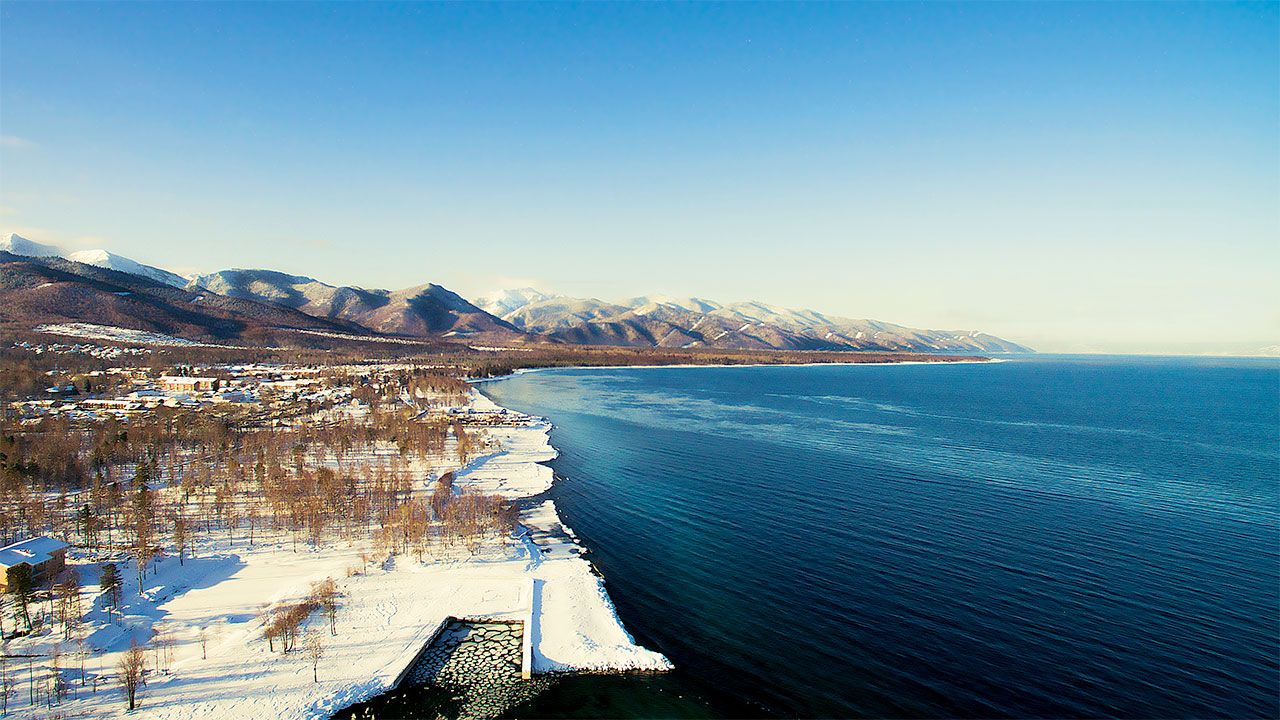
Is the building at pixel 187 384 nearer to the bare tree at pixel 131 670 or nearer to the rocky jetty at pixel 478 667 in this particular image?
the bare tree at pixel 131 670

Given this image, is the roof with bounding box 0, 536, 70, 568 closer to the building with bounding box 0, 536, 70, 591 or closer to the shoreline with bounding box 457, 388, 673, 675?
the building with bounding box 0, 536, 70, 591

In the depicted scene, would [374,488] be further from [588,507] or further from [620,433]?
[620,433]

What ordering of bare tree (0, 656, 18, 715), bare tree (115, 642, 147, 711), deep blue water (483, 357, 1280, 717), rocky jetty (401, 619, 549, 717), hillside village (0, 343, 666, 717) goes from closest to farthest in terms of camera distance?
1. bare tree (0, 656, 18, 715)
2. bare tree (115, 642, 147, 711)
3. rocky jetty (401, 619, 549, 717)
4. hillside village (0, 343, 666, 717)
5. deep blue water (483, 357, 1280, 717)

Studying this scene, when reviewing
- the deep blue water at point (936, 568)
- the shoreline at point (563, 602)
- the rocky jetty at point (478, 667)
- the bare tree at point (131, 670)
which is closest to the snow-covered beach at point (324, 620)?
the shoreline at point (563, 602)

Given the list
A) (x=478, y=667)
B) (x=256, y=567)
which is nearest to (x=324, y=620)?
(x=478, y=667)

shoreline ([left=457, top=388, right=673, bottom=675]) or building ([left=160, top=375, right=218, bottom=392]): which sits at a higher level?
building ([left=160, top=375, right=218, bottom=392])

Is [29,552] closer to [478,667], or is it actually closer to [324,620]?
[324,620]

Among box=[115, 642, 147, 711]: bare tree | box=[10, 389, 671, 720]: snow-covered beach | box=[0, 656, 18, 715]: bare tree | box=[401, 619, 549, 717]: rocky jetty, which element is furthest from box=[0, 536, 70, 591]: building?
box=[401, 619, 549, 717]: rocky jetty
